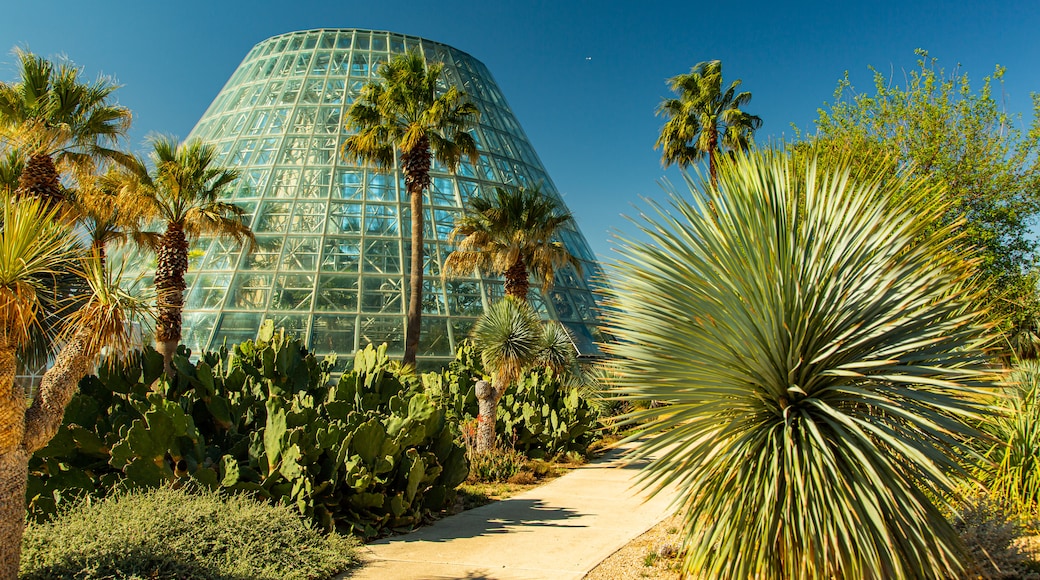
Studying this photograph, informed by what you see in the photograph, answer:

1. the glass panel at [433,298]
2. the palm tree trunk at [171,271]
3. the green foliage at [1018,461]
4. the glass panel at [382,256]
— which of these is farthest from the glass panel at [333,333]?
the green foliage at [1018,461]

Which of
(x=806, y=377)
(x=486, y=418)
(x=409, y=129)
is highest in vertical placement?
(x=409, y=129)

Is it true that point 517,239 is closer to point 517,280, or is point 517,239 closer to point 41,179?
point 517,280

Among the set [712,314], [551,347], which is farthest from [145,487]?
[551,347]

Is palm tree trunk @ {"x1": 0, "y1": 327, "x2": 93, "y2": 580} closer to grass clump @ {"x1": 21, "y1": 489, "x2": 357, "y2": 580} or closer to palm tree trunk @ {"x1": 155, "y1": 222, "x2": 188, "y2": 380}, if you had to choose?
grass clump @ {"x1": 21, "y1": 489, "x2": 357, "y2": 580}

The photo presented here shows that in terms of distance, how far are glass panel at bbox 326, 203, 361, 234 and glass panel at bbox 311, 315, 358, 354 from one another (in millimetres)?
4022

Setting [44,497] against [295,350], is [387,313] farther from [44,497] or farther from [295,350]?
[44,497]

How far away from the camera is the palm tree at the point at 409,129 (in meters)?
18.2

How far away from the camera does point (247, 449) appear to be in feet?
25.1

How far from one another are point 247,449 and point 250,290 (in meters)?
16.1

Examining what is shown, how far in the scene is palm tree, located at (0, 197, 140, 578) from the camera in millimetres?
4383

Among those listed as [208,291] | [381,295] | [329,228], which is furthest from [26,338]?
[329,228]

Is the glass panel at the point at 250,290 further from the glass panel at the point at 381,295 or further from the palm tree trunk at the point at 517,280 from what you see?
the palm tree trunk at the point at 517,280

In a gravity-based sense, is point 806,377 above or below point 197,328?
below

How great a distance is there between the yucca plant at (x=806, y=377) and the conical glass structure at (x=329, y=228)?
17.1m
